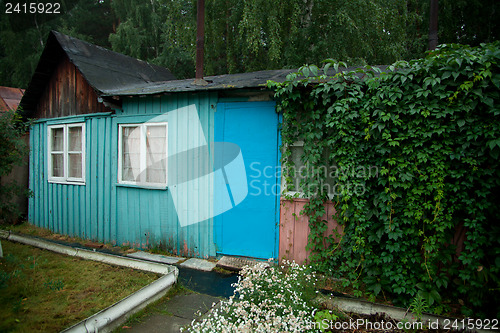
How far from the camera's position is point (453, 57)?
313 centimetres

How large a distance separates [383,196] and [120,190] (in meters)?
5.21

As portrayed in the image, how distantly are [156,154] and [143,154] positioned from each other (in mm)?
300

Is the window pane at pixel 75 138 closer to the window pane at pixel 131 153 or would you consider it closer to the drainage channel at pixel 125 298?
the window pane at pixel 131 153

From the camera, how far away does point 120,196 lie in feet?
19.4

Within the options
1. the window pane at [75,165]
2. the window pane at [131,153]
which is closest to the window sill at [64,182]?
the window pane at [75,165]

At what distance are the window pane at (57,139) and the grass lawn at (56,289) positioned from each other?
3002mm

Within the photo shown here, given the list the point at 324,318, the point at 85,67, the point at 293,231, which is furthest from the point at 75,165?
the point at 324,318

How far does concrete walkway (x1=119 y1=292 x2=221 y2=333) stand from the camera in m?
3.00

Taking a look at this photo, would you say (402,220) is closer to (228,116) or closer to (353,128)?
(353,128)

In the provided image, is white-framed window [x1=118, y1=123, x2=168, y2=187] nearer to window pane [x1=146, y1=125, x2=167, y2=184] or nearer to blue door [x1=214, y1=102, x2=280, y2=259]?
window pane [x1=146, y1=125, x2=167, y2=184]

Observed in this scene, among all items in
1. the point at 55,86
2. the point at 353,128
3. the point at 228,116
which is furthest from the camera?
the point at 55,86

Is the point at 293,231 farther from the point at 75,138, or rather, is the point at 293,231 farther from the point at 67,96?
the point at 67,96

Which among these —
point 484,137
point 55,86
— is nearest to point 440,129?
point 484,137

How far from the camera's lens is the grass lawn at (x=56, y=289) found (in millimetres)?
2939
